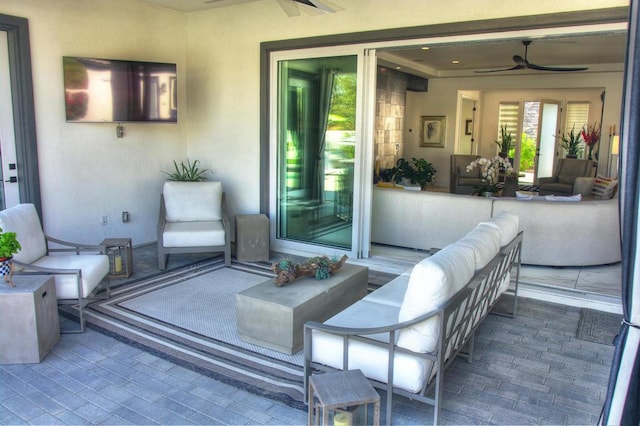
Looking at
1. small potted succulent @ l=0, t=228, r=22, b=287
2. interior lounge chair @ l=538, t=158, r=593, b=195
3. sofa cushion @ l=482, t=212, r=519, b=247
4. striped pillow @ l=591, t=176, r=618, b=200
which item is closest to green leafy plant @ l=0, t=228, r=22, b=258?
small potted succulent @ l=0, t=228, r=22, b=287

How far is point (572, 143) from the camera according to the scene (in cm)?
1109

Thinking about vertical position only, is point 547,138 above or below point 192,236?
above

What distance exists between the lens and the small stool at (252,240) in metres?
5.83

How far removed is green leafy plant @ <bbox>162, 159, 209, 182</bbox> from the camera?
Answer: 6.70 meters

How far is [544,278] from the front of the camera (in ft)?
17.0

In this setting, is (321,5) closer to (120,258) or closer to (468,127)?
(120,258)

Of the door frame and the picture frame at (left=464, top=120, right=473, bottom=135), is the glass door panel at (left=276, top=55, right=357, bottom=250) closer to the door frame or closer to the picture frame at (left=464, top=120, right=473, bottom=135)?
the door frame

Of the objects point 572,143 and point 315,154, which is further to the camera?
point 572,143

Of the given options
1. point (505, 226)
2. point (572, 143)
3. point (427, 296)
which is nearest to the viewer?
point (427, 296)

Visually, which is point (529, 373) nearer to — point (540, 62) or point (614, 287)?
point (614, 287)

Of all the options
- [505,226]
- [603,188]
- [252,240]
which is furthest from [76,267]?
[603,188]

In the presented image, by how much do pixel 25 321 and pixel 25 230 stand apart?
3.70 feet

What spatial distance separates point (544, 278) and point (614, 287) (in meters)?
0.65

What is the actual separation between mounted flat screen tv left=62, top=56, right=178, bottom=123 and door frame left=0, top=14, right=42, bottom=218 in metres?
0.36
